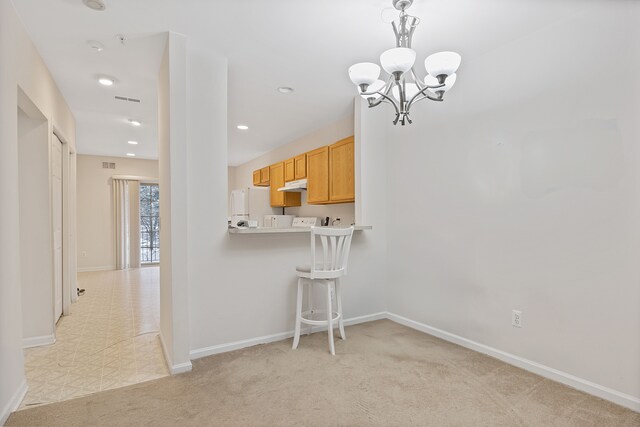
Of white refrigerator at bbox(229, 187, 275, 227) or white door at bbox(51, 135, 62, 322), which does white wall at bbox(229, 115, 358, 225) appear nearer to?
white refrigerator at bbox(229, 187, 275, 227)

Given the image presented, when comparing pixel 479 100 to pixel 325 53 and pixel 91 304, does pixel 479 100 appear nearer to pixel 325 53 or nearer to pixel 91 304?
pixel 325 53

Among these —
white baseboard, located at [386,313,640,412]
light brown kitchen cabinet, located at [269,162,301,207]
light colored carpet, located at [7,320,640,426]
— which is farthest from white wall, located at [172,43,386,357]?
light brown kitchen cabinet, located at [269,162,301,207]

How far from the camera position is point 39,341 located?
2.96m

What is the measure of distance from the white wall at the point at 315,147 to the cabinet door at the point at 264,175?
195 millimetres

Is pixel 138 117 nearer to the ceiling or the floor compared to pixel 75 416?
nearer to the ceiling

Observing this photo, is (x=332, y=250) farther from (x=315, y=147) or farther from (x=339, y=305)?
(x=315, y=147)

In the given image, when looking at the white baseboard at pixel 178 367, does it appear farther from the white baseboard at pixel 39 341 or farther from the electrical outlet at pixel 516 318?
the electrical outlet at pixel 516 318

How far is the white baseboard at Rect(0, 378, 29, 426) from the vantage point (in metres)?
1.81

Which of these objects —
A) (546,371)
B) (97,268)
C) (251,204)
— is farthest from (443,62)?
(97,268)

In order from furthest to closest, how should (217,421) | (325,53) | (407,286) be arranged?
(407,286) < (325,53) < (217,421)

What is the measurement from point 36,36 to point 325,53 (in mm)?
2140

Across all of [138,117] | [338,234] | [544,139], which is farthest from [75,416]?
[138,117]

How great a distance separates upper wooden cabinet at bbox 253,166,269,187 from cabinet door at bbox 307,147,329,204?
175 cm

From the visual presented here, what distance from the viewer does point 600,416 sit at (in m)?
1.90
